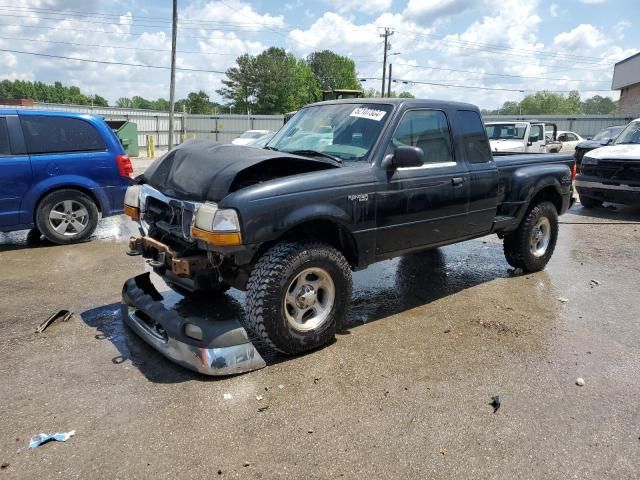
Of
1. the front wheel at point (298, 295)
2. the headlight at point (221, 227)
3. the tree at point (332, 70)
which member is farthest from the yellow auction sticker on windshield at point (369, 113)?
the tree at point (332, 70)

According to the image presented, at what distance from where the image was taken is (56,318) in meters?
4.69

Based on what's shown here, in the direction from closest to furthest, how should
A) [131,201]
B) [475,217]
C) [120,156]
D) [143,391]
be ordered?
[143,391]
[131,201]
[475,217]
[120,156]

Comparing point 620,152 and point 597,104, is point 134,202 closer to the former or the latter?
point 620,152

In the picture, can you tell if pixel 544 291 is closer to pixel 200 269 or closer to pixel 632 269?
pixel 632 269

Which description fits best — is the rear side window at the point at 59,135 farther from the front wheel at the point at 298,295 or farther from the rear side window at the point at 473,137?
the rear side window at the point at 473,137

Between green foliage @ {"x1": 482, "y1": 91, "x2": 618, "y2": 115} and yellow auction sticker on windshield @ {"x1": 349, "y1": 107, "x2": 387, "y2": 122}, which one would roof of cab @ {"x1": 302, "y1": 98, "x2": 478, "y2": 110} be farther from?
green foliage @ {"x1": 482, "y1": 91, "x2": 618, "y2": 115}

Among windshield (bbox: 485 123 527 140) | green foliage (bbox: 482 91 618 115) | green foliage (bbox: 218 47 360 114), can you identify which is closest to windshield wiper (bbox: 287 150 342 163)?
windshield (bbox: 485 123 527 140)

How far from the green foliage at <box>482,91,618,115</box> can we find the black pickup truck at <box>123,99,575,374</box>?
449 ft

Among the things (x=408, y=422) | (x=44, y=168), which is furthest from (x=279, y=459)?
(x=44, y=168)

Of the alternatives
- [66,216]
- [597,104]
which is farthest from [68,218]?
[597,104]

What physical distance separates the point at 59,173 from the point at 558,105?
15052cm

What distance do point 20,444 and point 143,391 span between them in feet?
2.52

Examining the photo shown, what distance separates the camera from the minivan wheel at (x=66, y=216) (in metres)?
7.23

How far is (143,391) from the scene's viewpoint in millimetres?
3439
